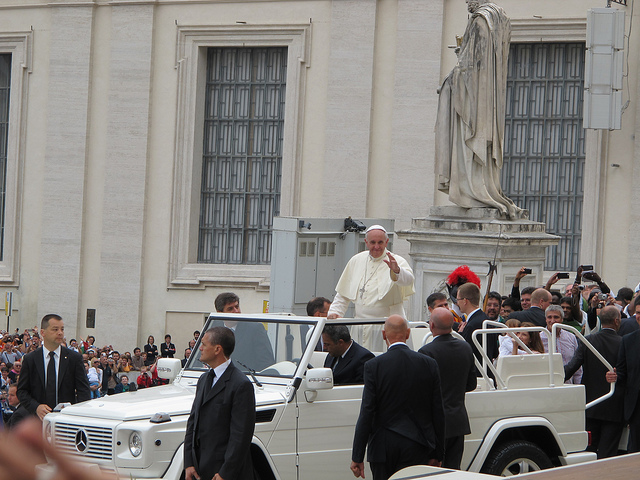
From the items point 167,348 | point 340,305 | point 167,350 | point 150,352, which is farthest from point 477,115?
point 150,352

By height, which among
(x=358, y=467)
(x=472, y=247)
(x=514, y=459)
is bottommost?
(x=514, y=459)

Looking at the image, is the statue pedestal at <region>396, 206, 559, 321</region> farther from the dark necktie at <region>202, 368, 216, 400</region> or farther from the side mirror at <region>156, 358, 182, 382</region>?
the dark necktie at <region>202, 368, 216, 400</region>

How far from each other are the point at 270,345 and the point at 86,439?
61.3 inches

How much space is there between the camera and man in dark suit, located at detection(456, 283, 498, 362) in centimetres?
872

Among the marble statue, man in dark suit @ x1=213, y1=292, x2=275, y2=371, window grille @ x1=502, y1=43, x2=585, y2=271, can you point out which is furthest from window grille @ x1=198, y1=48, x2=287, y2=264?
man in dark suit @ x1=213, y1=292, x2=275, y2=371

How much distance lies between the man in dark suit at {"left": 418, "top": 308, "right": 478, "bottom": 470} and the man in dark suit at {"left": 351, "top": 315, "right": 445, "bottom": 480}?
1.59ft

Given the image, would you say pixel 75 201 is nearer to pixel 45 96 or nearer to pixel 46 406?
pixel 45 96

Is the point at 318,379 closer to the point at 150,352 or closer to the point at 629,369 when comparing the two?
the point at 629,369

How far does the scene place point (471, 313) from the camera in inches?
352

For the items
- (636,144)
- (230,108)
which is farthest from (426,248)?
(230,108)

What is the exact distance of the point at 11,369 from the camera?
17.6 metres

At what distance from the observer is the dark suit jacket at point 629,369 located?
8805 millimetres

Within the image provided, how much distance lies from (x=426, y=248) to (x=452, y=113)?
81.7 inches

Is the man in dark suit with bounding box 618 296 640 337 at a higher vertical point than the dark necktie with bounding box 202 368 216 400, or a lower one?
higher
